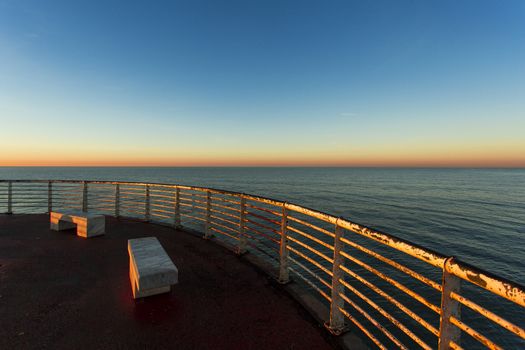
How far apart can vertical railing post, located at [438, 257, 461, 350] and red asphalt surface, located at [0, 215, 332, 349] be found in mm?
1282

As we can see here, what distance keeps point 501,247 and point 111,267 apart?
71.3 feet

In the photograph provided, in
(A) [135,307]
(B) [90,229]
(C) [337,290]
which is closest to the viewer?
(C) [337,290]

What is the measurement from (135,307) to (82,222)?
3.93 metres

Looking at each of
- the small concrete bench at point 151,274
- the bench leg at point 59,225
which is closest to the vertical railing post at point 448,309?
the small concrete bench at point 151,274

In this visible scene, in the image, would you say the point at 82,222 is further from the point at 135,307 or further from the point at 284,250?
the point at 284,250

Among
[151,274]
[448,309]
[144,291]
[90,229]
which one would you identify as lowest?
[144,291]

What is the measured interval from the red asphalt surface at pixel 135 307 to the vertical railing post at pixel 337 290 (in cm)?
19

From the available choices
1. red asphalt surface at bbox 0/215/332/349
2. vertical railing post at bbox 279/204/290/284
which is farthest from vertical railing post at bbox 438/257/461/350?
vertical railing post at bbox 279/204/290/284

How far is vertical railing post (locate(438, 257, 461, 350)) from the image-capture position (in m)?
1.69

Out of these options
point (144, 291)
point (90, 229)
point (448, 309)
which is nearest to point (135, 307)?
point (144, 291)

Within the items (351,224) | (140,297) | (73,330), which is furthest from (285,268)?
(73,330)

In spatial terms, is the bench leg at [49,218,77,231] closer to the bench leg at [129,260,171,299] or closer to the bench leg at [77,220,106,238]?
the bench leg at [77,220,106,238]

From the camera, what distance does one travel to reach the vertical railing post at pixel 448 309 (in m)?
1.69

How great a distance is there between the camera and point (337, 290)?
9.30 feet
